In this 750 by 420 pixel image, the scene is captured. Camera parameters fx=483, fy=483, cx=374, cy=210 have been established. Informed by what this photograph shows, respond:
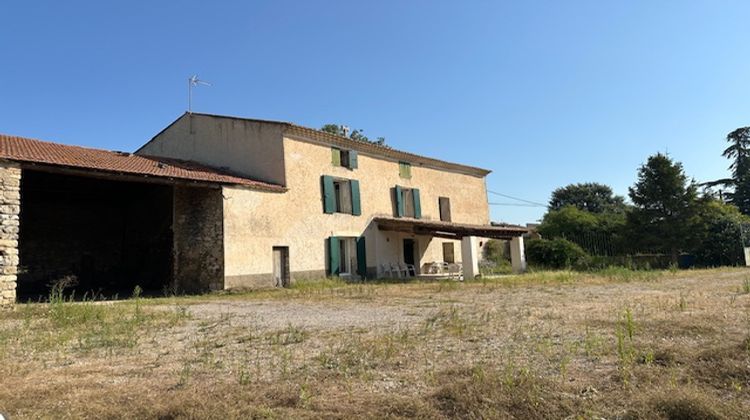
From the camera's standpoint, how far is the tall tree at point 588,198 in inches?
1839

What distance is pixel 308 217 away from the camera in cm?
1548

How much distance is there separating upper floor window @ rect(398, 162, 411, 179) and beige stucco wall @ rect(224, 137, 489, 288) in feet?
0.59

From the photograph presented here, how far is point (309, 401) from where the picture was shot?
320 centimetres

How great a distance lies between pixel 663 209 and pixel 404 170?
45.9ft

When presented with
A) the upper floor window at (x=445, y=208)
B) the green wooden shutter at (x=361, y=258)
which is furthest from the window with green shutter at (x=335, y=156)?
the upper floor window at (x=445, y=208)

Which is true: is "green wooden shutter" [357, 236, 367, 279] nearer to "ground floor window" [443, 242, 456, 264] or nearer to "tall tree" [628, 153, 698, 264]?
"ground floor window" [443, 242, 456, 264]

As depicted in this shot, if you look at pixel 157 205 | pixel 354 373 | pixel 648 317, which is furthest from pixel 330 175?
pixel 354 373

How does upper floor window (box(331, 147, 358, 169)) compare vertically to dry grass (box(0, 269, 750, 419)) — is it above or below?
above

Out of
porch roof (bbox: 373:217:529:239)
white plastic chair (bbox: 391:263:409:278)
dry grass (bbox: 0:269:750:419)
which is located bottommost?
dry grass (bbox: 0:269:750:419)

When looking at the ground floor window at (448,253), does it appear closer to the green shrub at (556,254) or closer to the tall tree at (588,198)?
the green shrub at (556,254)

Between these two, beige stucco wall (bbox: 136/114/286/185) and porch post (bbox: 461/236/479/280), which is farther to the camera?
porch post (bbox: 461/236/479/280)

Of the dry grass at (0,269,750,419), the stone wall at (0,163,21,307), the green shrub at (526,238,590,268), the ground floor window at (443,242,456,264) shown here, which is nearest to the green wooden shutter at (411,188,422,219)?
the ground floor window at (443,242,456,264)

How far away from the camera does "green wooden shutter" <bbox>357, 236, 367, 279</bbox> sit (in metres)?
17.0

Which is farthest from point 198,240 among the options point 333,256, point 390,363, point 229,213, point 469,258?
point 390,363
